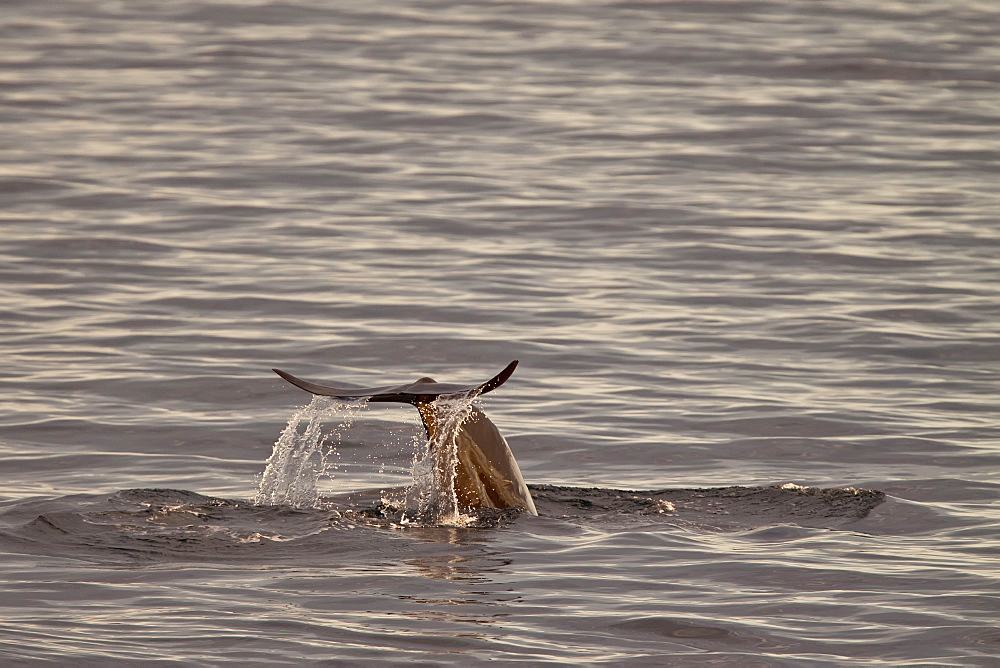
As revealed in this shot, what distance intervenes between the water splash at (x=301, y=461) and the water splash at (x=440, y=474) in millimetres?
474

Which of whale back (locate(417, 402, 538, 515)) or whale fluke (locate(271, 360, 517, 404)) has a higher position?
whale fluke (locate(271, 360, 517, 404))

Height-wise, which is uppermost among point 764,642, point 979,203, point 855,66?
point 855,66

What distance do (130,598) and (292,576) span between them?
803mm

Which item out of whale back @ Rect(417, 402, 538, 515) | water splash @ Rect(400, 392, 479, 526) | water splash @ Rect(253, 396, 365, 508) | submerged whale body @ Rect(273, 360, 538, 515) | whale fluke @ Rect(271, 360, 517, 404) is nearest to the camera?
whale fluke @ Rect(271, 360, 517, 404)

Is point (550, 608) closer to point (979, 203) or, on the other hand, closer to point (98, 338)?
point (98, 338)

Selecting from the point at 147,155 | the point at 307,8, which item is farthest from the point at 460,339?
the point at 307,8

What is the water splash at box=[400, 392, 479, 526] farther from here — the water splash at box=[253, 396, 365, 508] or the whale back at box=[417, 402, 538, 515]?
the water splash at box=[253, 396, 365, 508]

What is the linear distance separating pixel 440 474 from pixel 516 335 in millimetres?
5837

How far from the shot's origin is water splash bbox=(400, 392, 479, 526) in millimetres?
8422

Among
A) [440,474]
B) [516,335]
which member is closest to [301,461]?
[440,474]

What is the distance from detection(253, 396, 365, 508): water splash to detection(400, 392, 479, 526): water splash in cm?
47

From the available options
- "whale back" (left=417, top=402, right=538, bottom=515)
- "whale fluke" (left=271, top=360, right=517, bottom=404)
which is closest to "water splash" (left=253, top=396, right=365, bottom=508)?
"whale fluke" (left=271, top=360, right=517, bottom=404)

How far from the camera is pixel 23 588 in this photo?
779cm

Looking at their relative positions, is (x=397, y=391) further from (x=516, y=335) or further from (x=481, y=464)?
(x=516, y=335)
